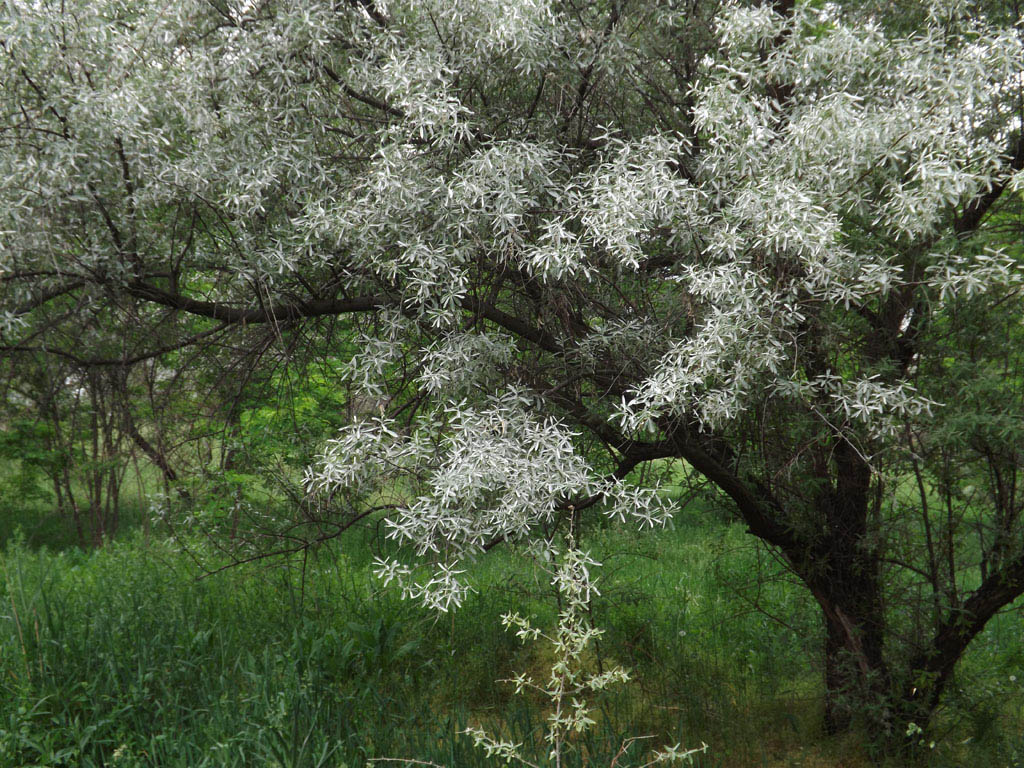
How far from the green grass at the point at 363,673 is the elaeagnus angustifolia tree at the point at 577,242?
81 cm

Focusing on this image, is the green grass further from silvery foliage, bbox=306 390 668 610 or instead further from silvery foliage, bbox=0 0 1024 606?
silvery foliage, bbox=0 0 1024 606

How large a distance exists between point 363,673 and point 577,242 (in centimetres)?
326

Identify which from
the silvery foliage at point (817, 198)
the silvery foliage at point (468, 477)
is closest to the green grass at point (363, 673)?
the silvery foliage at point (468, 477)

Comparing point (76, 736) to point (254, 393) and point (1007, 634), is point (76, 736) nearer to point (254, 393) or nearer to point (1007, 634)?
point (254, 393)

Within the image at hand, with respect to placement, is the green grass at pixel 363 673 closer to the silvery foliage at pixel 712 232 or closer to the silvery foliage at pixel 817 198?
the silvery foliage at pixel 712 232

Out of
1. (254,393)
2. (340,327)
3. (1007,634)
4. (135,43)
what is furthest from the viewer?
(1007,634)

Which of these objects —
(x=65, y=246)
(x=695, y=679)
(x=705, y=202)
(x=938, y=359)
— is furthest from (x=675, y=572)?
(x=65, y=246)

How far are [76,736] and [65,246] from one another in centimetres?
228

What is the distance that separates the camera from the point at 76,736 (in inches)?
147

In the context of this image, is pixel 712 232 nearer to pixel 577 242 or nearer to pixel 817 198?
pixel 817 198

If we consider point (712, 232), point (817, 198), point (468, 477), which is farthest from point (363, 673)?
point (817, 198)

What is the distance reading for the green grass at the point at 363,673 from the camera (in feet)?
12.7

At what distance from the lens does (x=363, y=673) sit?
196 inches

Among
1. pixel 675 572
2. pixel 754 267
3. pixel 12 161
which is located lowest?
pixel 675 572
